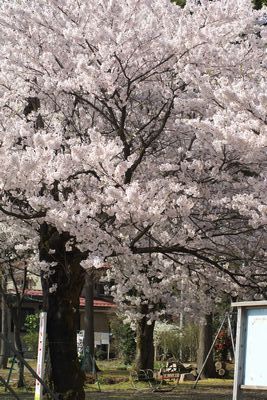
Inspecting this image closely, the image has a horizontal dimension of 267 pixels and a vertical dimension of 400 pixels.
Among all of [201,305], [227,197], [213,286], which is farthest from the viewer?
[201,305]

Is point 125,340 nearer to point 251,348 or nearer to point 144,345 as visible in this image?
point 144,345

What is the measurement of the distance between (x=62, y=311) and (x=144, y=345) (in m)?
10.2

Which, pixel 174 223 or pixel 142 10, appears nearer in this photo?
pixel 142 10

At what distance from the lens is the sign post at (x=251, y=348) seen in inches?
229

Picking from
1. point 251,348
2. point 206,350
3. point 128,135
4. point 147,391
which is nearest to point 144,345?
point 206,350

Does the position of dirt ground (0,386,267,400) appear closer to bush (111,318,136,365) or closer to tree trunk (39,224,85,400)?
tree trunk (39,224,85,400)

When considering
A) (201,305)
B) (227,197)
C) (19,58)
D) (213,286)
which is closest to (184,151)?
(227,197)

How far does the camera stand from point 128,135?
43.3 ft

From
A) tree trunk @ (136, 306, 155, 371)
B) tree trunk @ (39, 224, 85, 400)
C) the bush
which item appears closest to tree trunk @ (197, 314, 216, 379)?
tree trunk @ (136, 306, 155, 371)

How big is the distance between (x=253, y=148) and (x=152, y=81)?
2.83 metres

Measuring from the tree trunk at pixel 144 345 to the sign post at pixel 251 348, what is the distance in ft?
54.7

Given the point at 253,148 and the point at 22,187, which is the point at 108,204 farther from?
the point at 253,148

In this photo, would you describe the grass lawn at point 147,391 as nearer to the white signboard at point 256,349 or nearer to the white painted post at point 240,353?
the white painted post at point 240,353

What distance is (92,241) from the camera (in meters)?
11.2
